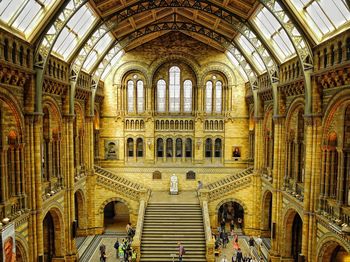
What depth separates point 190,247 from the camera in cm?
2097

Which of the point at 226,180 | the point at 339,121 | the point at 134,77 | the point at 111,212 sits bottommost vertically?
the point at 111,212

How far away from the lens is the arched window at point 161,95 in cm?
3003

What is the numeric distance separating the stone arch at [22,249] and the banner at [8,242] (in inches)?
59.6

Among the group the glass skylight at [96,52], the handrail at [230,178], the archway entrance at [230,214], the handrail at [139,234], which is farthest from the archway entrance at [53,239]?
the archway entrance at [230,214]

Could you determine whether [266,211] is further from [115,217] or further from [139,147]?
[115,217]

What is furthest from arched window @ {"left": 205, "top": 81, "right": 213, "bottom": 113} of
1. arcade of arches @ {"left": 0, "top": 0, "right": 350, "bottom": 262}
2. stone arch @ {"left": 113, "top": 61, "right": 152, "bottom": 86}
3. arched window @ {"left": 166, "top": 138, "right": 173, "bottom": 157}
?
stone arch @ {"left": 113, "top": 61, "right": 152, "bottom": 86}

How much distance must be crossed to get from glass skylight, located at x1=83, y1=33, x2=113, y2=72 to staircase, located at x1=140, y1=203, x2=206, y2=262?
1210cm

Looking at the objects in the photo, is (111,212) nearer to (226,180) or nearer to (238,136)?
(226,180)

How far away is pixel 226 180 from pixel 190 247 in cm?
939

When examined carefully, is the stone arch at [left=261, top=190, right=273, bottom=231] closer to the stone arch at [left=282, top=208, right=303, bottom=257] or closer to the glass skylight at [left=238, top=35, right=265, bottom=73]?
the stone arch at [left=282, top=208, right=303, bottom=257]

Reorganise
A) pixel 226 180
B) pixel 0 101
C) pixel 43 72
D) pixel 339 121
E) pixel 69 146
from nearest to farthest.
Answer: pixel 0 101
pixel 339 121
pixel 43 72
pixel 69 146
pixel 226 180

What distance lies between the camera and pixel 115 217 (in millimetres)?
30938

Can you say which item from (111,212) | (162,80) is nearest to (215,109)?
(162,80)

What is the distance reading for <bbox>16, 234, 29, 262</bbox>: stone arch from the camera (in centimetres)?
1371
